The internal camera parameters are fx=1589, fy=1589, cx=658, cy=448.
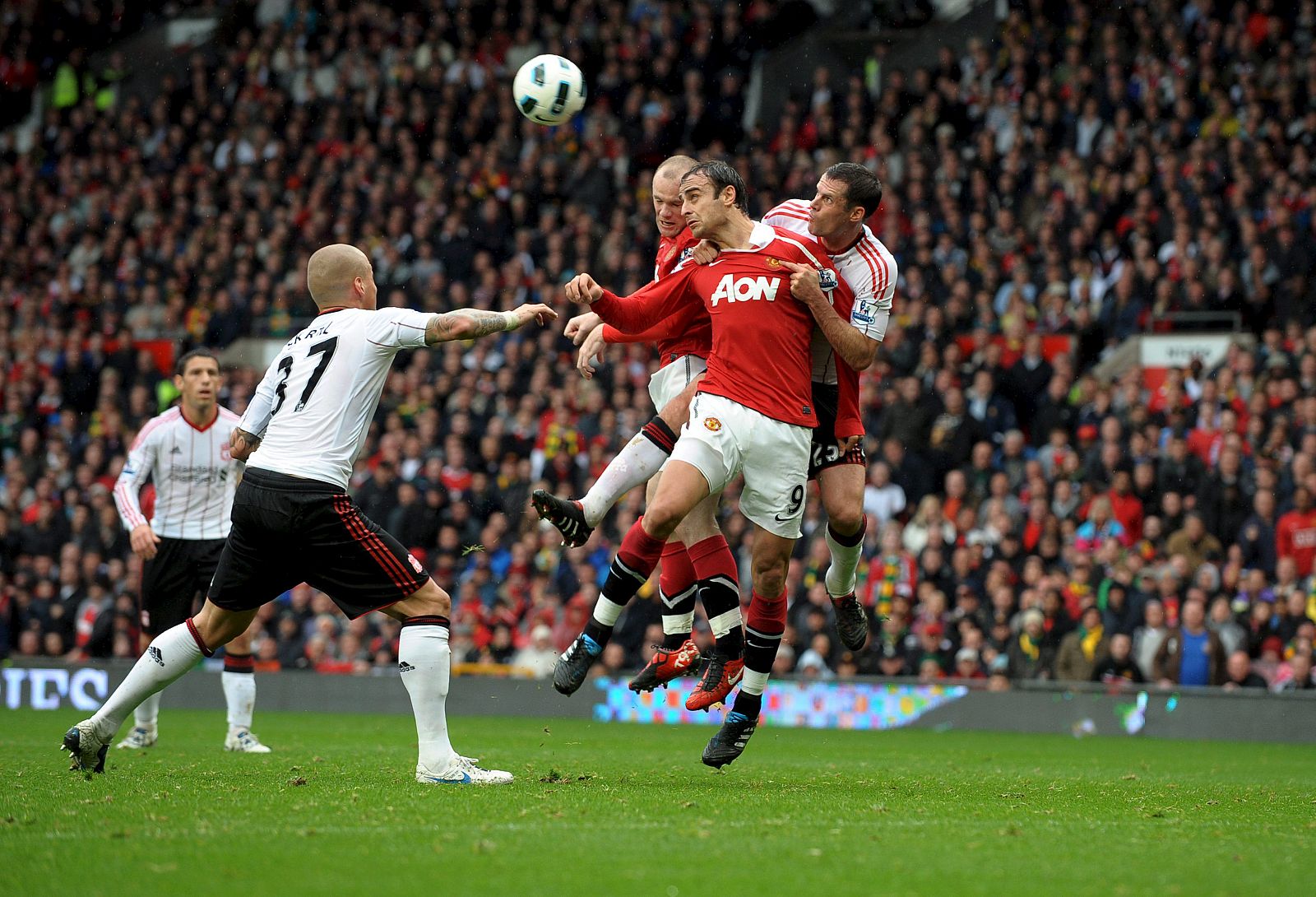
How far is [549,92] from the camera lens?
9.71m

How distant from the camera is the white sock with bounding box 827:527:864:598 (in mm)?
9336

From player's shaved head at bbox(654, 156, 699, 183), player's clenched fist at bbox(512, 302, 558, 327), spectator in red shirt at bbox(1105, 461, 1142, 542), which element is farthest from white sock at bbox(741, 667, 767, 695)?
spectator in red shirt at bbox(1105, 461, 1142, 542)

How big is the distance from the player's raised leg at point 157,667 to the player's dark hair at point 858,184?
3.74 meters

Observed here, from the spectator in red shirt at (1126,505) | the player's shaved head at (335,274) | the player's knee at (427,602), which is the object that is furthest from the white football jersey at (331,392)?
the spectator in red shirt at (1126,505)

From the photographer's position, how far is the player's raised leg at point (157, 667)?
7.77m

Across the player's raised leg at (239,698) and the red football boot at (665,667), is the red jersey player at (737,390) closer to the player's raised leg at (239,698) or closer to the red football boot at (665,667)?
the red football boot at (665,667)

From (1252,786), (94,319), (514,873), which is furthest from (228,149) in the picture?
(514,873)

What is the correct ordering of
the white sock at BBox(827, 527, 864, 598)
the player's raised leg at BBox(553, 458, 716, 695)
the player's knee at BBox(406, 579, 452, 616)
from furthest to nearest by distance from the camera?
the white sock at BBox(827, 527, 864, 598)
the player's raised leg at BBox(553, 458, 716, 695)
the player's knee at BBox(406, 579, 452, 616)

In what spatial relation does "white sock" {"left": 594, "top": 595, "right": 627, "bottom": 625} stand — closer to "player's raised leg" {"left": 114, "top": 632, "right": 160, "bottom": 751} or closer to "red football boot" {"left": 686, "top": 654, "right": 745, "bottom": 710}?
"red football boot" {"left": 686, "top": 654, "right": 745, "bottom": 710}

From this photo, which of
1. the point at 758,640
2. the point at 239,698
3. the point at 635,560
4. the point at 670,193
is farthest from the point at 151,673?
the point at 670,193

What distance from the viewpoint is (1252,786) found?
9.09 metres

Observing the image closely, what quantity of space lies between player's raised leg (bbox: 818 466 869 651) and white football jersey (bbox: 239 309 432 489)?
270 cm

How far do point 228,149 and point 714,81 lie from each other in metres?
8.22

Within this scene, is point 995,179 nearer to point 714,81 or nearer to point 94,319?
point 714,81
